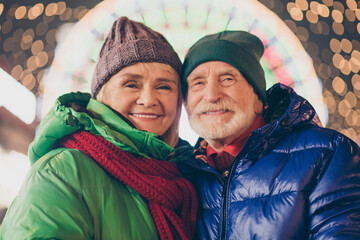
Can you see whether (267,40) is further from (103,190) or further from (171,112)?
(103,190)

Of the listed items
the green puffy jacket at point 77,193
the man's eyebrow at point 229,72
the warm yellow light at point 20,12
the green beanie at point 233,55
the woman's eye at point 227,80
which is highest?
the warm yellow light at point 20,12

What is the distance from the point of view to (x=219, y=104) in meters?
1.75

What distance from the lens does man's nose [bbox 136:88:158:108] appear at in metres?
1.59

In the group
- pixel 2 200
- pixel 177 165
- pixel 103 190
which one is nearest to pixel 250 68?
pixel 177 165

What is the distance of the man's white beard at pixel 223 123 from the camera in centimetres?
173

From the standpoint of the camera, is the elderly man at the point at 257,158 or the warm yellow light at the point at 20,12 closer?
the elderly man at the point at 257,158

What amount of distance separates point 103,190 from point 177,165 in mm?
517

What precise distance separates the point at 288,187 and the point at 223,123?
0.50 m

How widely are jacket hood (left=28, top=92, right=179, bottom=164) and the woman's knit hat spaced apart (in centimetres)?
18

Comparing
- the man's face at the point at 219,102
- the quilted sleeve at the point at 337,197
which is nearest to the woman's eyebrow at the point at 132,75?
the man's face at the point at 219,102

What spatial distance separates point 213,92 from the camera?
68.8 inches

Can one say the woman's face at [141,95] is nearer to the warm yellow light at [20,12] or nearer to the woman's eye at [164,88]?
the woman's eye at [164,88]

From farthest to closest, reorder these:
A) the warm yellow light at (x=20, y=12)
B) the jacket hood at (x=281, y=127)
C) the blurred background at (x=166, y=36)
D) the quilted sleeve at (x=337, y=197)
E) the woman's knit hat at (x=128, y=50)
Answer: the warm yellow light at (x=20, y=12), the blurred background at (x=166, y=36), the woman's knit hat at (x=128, y=50), the jacket hood at (x=281, y=127), the quilted sleeve at (x=337, y=197)

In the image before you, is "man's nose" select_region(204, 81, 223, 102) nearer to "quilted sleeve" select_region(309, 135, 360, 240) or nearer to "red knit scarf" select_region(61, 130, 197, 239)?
"red knit scarf" select_region(61, 130, 197, 239)
